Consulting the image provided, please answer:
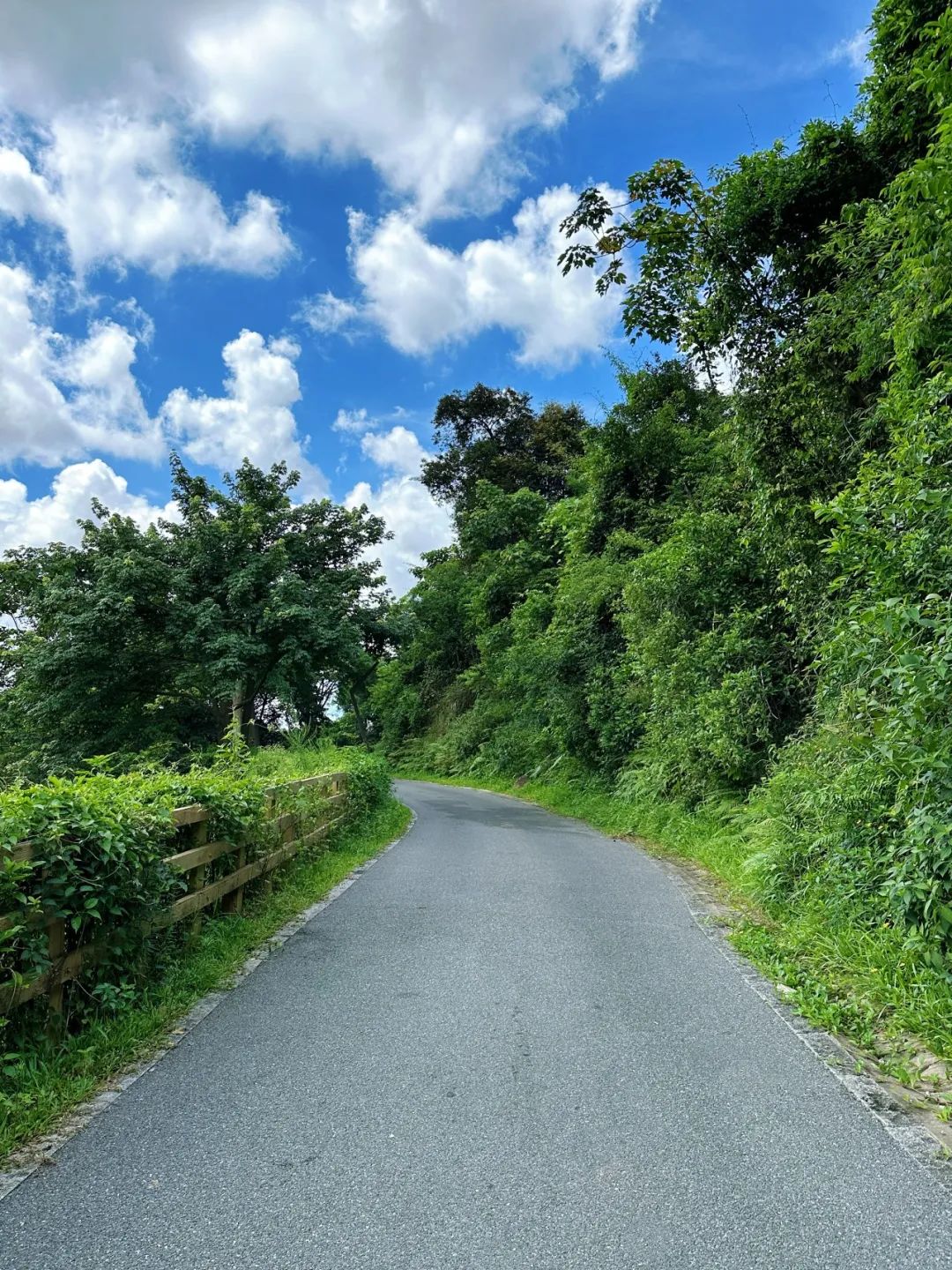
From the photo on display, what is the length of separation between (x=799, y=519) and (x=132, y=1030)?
329 inches

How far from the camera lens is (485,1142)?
2.97m

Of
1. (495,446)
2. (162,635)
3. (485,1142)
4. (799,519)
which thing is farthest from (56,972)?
(495,446)

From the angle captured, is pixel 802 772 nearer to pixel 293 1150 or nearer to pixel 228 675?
pixel 293 1150

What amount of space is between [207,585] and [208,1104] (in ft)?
54.7

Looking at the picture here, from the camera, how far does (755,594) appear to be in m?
11.5

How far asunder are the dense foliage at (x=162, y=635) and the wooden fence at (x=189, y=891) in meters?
A: 9.28

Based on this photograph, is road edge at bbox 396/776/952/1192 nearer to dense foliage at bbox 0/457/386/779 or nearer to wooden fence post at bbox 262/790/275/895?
wooden fence post at bbox 262/790/275/895

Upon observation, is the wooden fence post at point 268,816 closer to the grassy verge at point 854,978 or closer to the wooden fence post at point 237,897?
the wooden fence post at point 237,897

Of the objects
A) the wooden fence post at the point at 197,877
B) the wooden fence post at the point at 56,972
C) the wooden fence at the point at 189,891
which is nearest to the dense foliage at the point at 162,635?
the wooden fence at the point at 189,891

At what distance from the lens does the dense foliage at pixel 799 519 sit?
478 cm

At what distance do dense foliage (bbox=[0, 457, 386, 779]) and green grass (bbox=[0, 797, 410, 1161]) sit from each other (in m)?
10.7

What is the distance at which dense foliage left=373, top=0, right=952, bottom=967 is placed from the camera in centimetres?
478

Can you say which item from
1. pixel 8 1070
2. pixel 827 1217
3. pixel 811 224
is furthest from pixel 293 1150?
pixel 811 224

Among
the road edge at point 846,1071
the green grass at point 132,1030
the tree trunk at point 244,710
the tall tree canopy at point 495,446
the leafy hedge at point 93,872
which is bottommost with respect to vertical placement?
the road edge at point 846,1071
